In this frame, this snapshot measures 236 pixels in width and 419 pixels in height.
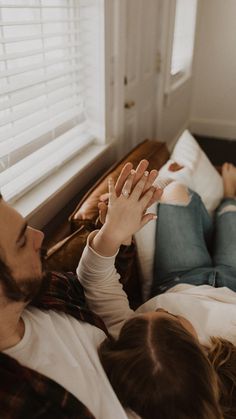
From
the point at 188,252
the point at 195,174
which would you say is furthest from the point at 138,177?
the point at 195,174

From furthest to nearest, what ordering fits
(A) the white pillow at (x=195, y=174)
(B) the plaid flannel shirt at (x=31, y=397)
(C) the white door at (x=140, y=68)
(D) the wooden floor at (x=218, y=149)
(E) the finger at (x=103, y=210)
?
1. (D) the wooden floor at (x=218, y=149)
2. (C) the white door at (x=140, y=68)
3. (A) the white pillow at (x=195, y=174)
4. (E) the finger at (x=103, y=210)
5. (B) the plaid flannel shirt at (x=31, y=397)

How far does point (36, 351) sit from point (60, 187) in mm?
793

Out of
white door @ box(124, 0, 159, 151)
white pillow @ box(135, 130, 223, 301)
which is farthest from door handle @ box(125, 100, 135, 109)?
white pillow @ box(135, 130, 223, 301)

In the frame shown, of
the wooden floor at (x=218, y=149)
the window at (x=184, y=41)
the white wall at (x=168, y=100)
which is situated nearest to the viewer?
the white wall at (x=168, y=100)

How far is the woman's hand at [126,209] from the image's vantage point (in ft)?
3.12

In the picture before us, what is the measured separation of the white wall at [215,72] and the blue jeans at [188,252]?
2.83 metres

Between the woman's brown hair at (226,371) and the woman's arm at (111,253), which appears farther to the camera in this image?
the woman's arm at (111,253)

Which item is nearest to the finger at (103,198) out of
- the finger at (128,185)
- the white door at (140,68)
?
the finger at (128,185)

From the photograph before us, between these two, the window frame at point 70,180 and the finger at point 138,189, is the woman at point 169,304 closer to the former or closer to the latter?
the finger at point 138,189

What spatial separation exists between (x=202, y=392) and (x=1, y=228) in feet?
1.63

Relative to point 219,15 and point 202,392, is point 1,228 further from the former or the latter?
point 219,15

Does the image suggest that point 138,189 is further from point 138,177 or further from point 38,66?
point 38,66

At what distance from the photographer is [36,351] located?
0.71 metres

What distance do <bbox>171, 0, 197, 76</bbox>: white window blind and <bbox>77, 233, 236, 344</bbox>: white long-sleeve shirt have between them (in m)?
2.61
